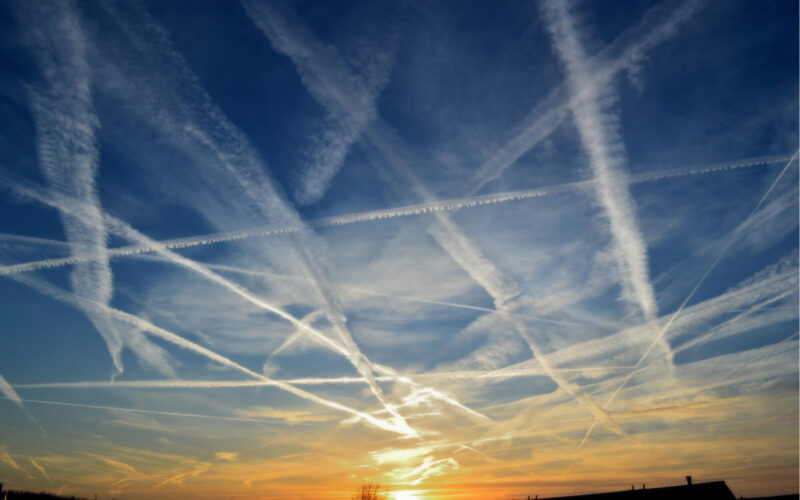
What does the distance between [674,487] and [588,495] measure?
985 centimetres

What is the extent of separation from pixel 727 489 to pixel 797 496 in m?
55.4

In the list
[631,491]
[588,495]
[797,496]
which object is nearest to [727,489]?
[631,491]

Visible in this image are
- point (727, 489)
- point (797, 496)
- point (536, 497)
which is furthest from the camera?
point (797, 496)

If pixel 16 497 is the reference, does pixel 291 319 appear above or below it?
above

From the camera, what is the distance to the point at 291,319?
143ft

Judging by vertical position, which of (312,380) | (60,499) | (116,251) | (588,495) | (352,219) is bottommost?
(60,499)

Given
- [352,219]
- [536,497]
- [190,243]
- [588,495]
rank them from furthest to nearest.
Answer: [536,497] < [588,495] < [190,243] < [352,219]

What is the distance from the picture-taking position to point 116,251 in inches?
1350

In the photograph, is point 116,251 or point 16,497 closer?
point 116,251

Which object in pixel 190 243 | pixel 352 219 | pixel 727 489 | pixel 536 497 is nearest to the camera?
pixel 352 219

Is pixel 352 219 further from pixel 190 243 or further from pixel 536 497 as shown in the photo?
pixel 536 497

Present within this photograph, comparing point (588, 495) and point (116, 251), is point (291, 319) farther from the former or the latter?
point (588, 495)

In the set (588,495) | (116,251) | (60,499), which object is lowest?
(60,499)

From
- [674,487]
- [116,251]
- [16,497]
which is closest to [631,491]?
[674,487]
